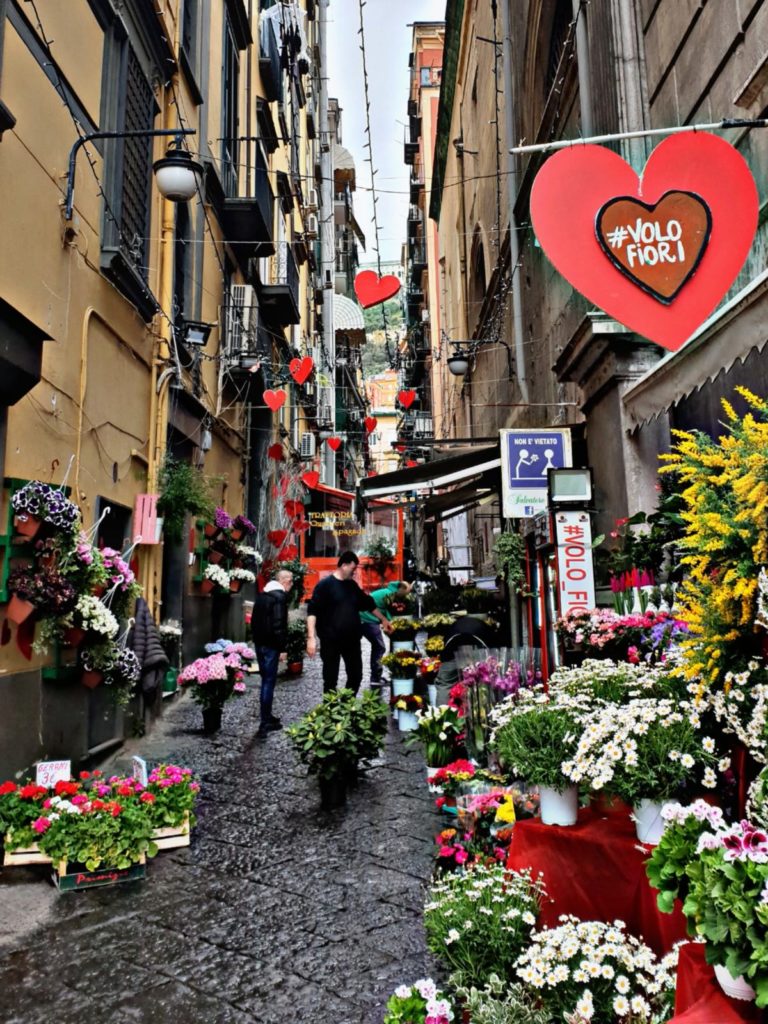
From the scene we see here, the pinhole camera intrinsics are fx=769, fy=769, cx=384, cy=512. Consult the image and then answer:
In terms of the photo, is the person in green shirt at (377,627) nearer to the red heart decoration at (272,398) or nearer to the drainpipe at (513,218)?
the red heart decoration at (272,398)

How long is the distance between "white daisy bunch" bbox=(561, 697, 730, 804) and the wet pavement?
52.0 inches

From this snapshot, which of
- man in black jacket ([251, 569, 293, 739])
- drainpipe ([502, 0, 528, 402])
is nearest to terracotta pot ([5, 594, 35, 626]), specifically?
man in black jacket ([251, 569, 293, 739])

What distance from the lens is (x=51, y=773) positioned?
5.14 meters

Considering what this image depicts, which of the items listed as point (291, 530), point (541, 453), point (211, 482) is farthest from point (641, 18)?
point (291, 530)

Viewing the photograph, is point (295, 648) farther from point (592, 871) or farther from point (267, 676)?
point (592, 871)

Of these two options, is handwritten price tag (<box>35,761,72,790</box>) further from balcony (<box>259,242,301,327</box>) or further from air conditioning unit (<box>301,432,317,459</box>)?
air conditioning unit (<box>301,432,317,459</box>)

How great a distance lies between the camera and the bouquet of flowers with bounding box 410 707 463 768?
6016 mm

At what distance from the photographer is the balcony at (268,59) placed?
1728 centimetres

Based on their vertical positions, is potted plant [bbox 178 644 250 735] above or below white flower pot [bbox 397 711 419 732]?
above

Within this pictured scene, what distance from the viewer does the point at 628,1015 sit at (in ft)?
7.13

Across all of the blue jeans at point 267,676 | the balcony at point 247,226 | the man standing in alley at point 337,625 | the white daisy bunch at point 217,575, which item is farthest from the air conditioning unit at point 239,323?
the blue jeans at point 267,676

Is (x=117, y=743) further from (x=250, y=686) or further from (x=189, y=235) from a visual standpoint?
(x=189, y=235)

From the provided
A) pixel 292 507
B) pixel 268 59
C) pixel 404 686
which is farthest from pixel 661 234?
pixel 292 507

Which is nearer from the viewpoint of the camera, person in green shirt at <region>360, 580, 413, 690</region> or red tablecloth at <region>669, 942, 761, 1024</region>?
red tablecloth at <region>669, 942, 761, 1024</region>
